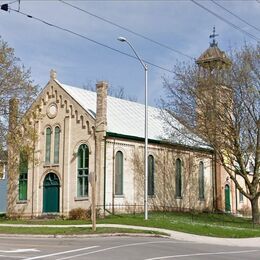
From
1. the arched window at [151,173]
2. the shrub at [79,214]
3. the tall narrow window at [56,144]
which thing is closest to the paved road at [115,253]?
the shrub at [79,214]

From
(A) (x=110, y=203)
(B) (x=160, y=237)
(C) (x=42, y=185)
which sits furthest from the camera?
(C) (x=42, y=185)

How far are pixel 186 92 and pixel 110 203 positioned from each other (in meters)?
10.1

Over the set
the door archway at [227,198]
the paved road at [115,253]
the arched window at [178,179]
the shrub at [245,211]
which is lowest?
the paved road at [115,253]

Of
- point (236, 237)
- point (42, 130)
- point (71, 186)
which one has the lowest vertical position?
point (236, 237)

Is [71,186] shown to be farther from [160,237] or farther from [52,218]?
[160,237]

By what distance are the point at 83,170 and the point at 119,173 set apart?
2761mm

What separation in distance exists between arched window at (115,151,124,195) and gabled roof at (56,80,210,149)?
184cm

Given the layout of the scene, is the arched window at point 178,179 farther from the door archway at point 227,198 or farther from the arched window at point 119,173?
the arched window at point 119,173

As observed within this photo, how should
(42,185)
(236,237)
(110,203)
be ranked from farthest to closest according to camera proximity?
(42,185)
(110,203)
(236,237)

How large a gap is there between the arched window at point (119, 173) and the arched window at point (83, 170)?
7.47 ft

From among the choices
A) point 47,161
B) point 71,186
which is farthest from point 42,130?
point 71,186

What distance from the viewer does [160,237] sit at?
86.0 ft

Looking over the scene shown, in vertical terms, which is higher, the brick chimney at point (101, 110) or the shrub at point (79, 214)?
the brick chimney at point (101, 110)

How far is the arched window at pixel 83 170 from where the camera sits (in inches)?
1570
